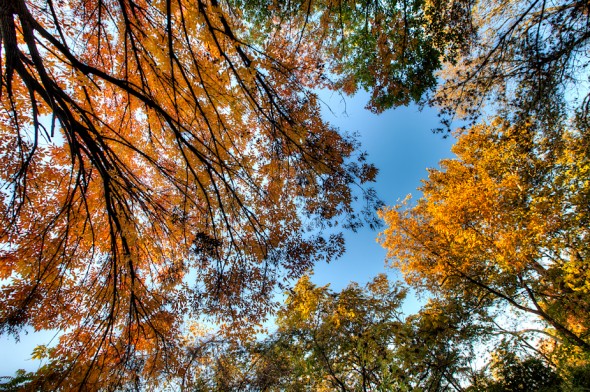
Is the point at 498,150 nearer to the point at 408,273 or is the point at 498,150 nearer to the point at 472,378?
the point at 408,273

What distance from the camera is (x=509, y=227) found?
735 cm

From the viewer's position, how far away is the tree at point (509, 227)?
6.78 metres

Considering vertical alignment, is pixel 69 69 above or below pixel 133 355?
above

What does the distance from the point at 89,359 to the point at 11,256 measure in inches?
93.9

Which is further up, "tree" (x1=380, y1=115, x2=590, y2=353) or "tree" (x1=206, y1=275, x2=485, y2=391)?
"tree" (x1=380, y1=115, x2=590, y2=353)

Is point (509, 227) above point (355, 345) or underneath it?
above

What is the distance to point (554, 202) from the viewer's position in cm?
710

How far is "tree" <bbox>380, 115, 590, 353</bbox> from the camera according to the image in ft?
22.2

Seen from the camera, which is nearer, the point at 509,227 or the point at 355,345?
the point at 355,345

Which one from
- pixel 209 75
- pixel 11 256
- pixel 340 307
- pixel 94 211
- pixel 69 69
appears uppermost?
pixel 69 69

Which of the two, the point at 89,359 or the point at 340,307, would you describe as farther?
the point at 340,307

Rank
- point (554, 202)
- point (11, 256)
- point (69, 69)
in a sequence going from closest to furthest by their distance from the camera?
point (69, 69)
point (11, 256)
point (554, 202)

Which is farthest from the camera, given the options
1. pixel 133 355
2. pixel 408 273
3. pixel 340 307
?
pixel 408 273

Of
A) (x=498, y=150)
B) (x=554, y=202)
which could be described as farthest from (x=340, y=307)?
(x=498, y=150)
